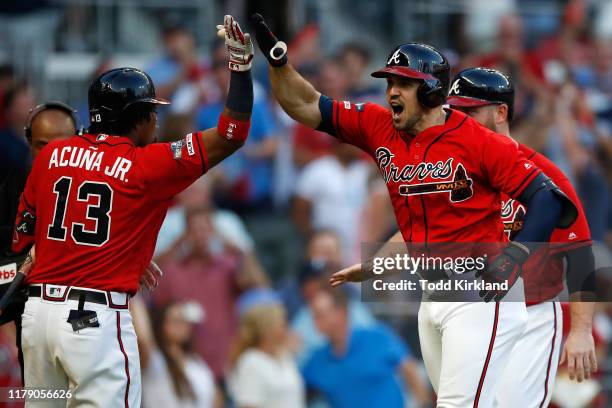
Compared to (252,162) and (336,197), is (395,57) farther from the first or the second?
(252,162)

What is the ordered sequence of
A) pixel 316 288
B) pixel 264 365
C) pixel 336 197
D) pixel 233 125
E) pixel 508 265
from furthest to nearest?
pixel 336 197 → pixel 316 288 → pixel 264 365 → pixel 233 125 → pixel 508 265

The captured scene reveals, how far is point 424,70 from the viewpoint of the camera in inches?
256

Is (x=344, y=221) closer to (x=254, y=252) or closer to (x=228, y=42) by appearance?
(x=254, y=252)

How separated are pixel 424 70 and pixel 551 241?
1.51 metres

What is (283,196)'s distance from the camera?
1254 centimetres

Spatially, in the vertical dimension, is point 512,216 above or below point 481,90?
below

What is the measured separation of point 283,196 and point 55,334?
6.60 m

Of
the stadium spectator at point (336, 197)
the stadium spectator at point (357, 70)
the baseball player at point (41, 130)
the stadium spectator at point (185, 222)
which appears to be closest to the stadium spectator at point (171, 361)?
the stadium spectator at point (185, 222)

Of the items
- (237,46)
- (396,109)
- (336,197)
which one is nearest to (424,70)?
(396,109)

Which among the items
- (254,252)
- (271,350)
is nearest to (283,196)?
(254,252)

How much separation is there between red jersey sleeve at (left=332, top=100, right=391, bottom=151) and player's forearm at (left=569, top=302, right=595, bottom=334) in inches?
61.2

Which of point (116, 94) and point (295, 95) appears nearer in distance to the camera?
point (116, 94)

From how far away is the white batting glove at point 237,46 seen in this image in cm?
631

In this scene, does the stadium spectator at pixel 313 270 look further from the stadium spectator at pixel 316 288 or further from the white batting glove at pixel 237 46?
the white batting glove at pixel 237 46
